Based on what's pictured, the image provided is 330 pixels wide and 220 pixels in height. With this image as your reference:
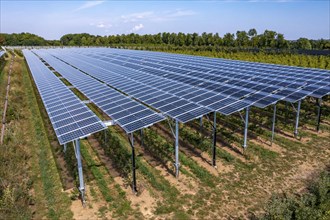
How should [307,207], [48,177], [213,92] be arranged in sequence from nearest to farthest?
[307,207] → [48,177] → [213,92]

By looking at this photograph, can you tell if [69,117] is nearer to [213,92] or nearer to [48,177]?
[48,177]

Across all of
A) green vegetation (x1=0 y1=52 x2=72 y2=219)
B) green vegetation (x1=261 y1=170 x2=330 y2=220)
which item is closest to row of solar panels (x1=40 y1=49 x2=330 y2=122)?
→ green vegetation (x1=261 y1=170 x2=330 y2=220)

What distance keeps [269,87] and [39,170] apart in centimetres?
1782

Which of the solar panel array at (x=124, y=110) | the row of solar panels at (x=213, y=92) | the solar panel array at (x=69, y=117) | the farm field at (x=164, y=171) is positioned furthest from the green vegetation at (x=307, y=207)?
the solar panel array at (x=69, y=117)

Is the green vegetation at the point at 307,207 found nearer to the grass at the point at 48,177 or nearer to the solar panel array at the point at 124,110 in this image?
the solar panel array at the point at 124,110

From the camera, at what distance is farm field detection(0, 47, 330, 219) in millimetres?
12030

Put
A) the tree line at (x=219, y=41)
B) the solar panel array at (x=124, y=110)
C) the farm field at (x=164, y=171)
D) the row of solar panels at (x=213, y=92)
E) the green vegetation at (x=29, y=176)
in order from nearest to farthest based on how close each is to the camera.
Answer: the green vegetation at (x=29, y=176) → the farm field at (x=164, y=171) → the solar panel array at (x=124, y=110) → the row of solar panels at (x=213, y=92) → the tree line at (x=219, y=41)

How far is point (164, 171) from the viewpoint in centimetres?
1522

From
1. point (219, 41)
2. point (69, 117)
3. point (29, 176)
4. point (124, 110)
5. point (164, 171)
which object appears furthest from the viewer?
point (219, 41)

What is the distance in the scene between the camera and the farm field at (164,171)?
474 inches

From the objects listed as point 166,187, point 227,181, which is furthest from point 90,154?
point 227,181

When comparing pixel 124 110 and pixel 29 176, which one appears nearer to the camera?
pixel 29 176

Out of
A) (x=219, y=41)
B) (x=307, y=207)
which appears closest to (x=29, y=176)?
(x=307, y=207)

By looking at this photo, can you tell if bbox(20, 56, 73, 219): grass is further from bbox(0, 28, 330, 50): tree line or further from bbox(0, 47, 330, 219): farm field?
bbox(0, 28, 330, 50): tree line
